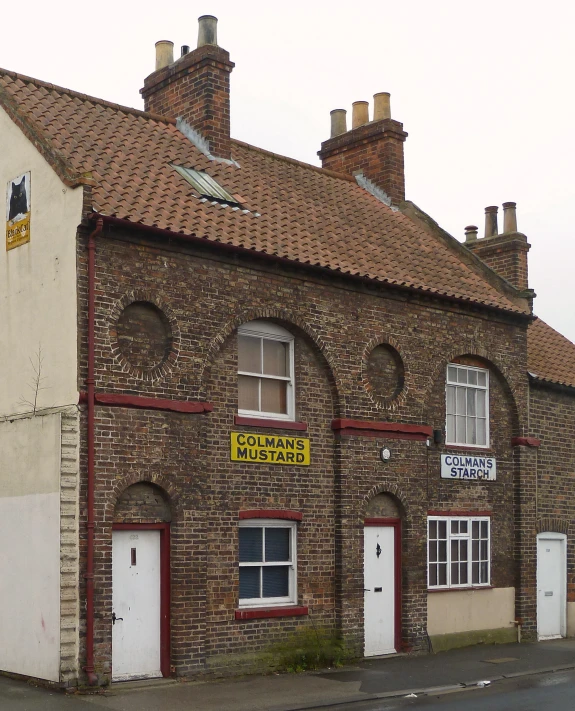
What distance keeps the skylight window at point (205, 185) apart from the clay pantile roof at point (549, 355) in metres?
7.56

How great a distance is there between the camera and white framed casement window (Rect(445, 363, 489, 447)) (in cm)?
2033

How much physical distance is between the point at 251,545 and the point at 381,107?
11532 millimetres

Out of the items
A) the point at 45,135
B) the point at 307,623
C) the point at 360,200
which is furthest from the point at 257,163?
the point at 307,623

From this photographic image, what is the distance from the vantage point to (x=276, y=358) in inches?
691

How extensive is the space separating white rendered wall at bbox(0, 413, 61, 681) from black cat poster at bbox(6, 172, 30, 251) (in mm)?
2823

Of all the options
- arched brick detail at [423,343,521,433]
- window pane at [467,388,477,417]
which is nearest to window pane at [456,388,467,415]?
window pane at [467,388,477,417]

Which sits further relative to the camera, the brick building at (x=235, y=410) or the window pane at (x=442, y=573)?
the window pane at (x=442, y=573)

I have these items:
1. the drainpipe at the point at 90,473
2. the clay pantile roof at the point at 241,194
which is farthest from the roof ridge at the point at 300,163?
the drainpipe at the point at 90,473

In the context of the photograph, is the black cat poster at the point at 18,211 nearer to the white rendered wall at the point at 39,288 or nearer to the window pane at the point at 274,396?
the white rendered wall at the point at 39,288

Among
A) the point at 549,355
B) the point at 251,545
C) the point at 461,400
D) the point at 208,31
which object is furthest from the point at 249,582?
the point at 208,31

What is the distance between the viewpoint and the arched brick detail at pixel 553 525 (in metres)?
22.0

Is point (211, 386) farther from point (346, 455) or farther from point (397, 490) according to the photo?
point (397, 490)

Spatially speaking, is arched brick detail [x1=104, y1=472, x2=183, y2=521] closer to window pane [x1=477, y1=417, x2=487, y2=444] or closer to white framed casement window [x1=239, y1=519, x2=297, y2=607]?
white framed casement window [x1=239, y1=519, x2=297, y2=607]

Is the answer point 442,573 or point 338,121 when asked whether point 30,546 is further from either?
point 338,121
